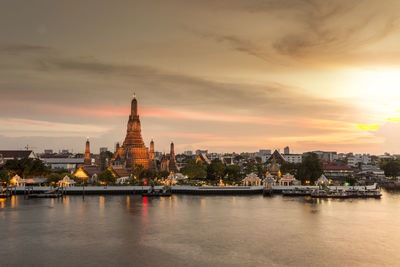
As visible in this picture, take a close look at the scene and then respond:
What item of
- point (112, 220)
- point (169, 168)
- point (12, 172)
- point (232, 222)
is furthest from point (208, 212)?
point (169, 168)

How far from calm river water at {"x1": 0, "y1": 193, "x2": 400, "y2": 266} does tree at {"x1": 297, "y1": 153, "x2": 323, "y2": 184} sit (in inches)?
815

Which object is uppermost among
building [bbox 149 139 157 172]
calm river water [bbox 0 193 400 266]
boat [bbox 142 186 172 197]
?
building [bbox 149 139 157 172]

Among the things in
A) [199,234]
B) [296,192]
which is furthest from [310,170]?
[199,234]

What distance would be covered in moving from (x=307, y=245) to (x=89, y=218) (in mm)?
25762

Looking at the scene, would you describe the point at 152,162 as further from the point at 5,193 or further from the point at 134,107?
the point at 5,193

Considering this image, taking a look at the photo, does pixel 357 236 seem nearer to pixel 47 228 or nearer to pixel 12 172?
pixel 47 228

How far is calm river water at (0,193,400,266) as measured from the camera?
29.8m

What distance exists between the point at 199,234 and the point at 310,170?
162 ft

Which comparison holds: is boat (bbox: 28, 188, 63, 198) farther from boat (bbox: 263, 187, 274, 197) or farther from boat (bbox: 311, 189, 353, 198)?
boat (bbox: 311, 189, 353, 198)

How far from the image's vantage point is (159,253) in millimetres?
31188

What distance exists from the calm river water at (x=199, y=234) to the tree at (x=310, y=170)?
2070cm

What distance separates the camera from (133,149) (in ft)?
331

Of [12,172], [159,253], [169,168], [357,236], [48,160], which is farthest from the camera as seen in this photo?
[48,160]

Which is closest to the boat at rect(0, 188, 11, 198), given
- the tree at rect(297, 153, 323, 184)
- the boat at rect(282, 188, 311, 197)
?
the boat at rect(282, 188, 311, 197)
